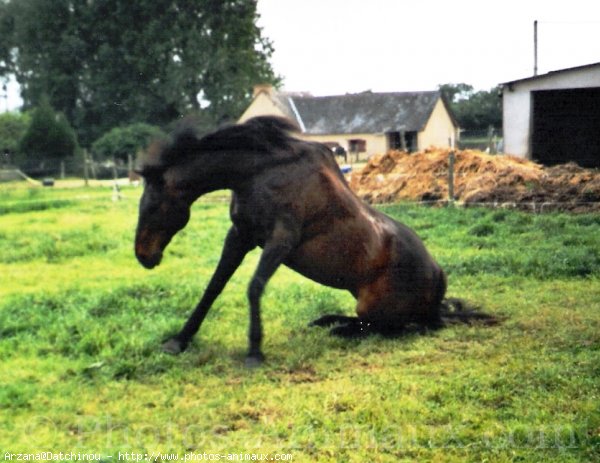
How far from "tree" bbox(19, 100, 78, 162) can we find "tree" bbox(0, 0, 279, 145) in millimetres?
15985

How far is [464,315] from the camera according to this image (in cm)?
662

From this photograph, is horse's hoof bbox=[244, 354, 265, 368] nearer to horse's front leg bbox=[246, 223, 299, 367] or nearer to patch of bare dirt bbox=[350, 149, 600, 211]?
horse's front leg bbox=[246, 223, 299, 367]

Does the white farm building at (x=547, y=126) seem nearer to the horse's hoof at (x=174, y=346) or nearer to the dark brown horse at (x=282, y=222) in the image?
the dark brown horse at (x=282, y=222)

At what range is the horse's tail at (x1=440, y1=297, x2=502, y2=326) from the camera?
649 cm

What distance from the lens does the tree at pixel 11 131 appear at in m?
29.4

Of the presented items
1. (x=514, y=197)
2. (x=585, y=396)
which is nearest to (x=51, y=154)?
(x=514, y=197)

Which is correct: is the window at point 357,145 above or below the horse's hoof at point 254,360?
above

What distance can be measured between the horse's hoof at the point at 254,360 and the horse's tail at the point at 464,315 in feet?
5.64

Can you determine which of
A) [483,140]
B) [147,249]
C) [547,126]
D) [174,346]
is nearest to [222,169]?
[147,249]

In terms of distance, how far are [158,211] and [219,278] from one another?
0.71 metres

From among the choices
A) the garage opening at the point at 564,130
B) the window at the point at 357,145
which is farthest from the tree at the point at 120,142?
the garage opening at the point at 564,130

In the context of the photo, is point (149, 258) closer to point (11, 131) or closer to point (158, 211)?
point (158, 211)

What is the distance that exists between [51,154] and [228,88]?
1026 inches

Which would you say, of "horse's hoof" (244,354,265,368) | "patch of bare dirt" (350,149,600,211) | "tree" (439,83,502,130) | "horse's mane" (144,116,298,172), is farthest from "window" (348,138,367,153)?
"horse's hoof" (244,354,265,368)
